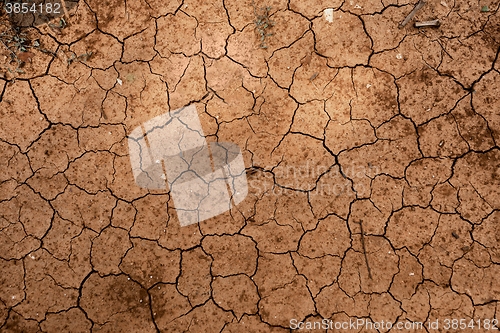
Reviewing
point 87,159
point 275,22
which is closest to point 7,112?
point 87,159

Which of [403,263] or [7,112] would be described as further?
[7,112]

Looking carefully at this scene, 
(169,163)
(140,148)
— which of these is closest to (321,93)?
(169,163)

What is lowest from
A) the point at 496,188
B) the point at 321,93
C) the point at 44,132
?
the point at 496,188

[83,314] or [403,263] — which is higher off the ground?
[83,314]

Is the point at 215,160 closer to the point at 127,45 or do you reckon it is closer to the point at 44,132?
the point at 127,45

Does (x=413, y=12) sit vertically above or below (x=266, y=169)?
above

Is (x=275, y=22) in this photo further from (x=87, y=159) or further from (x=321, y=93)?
(x=87, y=159)
